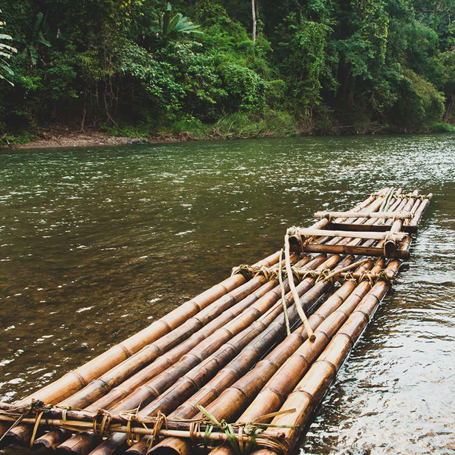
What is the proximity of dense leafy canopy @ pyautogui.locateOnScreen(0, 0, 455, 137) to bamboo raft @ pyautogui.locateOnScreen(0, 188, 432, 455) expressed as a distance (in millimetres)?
17023

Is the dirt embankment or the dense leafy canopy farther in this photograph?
the dense leafy canopy

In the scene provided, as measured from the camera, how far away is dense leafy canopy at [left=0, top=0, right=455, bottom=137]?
2212 centimetres

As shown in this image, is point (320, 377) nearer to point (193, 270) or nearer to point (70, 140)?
point (193, 270)

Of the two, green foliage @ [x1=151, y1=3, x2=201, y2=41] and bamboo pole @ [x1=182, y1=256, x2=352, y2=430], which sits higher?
green foliage @ [x1=151, y1=3, x2=201, y2=41]

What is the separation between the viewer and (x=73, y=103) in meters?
24.5

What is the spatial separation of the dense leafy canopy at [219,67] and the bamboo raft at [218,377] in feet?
55.8

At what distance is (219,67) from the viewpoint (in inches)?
1115

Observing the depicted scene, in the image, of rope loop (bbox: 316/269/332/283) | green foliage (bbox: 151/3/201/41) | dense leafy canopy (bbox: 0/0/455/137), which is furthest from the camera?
green foliage (bbox: 151/3/201/41)

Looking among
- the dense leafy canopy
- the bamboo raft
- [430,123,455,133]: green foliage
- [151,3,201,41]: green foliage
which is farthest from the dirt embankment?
[430,123,455,133]: green foliage

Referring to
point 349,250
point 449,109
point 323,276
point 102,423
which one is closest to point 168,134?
point 349,250

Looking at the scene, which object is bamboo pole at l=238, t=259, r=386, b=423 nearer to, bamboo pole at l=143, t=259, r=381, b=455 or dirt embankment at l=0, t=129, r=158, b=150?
bamboo pole at l=143, t=259, r=381, b=455

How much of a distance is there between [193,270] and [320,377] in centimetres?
288

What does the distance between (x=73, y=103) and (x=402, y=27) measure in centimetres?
2839

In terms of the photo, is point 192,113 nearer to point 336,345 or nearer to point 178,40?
point 178,40
